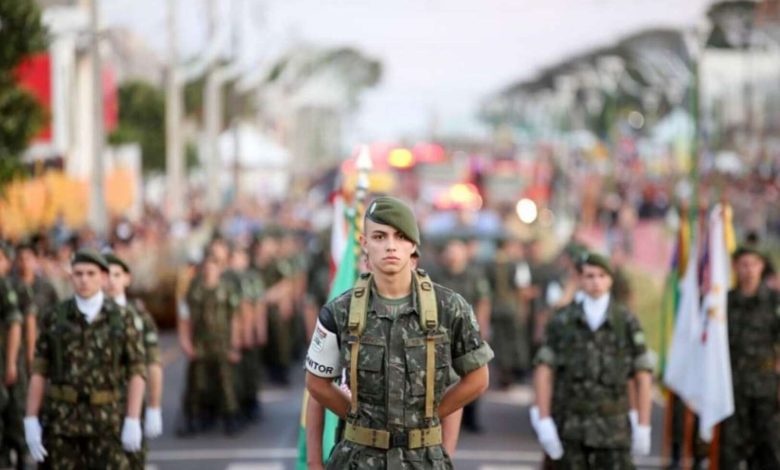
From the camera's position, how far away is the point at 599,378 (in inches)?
420

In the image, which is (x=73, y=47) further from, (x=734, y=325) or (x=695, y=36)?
(x=734, y=325)

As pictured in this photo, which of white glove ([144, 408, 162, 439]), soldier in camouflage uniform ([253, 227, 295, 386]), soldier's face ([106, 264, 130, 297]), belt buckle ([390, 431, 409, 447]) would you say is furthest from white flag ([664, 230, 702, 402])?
soldier in camouflage uniform ([253, 227, 295, 386])

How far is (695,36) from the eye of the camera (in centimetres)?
2036

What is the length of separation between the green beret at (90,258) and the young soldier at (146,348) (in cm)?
26

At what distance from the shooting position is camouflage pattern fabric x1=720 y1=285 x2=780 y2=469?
1234 centimetres

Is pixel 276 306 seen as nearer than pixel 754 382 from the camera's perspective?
No

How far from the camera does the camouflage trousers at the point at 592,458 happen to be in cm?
1066

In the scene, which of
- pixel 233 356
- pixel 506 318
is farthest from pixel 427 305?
pixel 506 318

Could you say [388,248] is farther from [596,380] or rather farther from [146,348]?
[146,348]

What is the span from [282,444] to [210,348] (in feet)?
4.42

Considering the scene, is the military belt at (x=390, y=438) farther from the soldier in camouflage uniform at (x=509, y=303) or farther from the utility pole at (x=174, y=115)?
the utility pole at (x=174, y=115)

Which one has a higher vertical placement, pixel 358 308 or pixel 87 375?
pixel 358 308

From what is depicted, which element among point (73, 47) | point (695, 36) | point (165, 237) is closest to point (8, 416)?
point (695, 36)

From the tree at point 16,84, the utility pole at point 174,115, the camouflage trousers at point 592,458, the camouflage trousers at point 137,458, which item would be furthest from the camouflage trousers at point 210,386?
the utility pole at point 174,115
